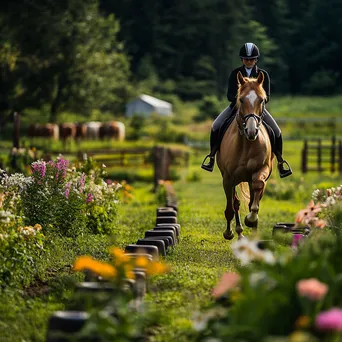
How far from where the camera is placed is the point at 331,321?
228 inches

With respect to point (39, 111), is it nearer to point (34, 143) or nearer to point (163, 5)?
point (34, 143)

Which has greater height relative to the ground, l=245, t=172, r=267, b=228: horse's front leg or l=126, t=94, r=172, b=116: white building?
l=126, t=94, r=172, b=116: white building

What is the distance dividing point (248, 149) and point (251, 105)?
94 centimetres

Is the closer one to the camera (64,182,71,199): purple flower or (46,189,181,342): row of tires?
(46,189,181,342): row of tires

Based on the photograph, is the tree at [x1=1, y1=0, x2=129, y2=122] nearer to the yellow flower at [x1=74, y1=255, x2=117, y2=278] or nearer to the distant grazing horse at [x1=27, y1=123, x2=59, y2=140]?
the distant grazing horse at [x1=27, y1=123, x2=59, y2=140]

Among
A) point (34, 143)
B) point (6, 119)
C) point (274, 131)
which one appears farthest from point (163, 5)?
point (274, 131)

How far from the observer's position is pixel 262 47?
10038 centimetres

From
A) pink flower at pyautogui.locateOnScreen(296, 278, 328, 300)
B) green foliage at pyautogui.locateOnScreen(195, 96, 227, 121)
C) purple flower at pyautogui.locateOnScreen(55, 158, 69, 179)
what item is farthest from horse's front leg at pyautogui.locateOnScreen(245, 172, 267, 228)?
green foliage at pyautogui.locateOnScreen(195, 96, 227, 121)

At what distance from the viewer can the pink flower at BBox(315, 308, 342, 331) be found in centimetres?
578

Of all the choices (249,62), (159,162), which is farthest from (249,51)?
(159,162)

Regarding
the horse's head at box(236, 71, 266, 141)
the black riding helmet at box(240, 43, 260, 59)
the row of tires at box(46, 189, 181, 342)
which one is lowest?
the row of tires at box(46, 189, 181, 342)

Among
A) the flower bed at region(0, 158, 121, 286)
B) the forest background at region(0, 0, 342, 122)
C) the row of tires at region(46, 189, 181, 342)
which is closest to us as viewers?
the row of tires at region(46, 189, 181, 342)

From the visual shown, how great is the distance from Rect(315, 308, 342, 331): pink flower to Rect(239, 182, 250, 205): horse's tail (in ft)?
31.3

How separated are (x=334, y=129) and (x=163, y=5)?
4018 centimetres
